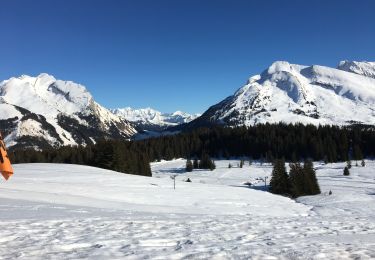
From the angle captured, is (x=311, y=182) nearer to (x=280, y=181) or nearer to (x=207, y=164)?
(x=280, y=181)

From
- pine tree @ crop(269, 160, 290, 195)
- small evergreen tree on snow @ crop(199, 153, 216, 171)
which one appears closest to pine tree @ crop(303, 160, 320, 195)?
pine tree @ crop(269, 160, 290, 195)

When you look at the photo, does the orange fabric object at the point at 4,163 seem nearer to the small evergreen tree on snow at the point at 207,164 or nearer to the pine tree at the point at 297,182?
the pine tree at the point at 297,182

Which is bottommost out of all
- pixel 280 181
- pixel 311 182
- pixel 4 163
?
pixel 311 182

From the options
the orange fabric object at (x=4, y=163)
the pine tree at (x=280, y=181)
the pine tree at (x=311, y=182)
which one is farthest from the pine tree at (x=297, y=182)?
the orange fabric object at (x=4, y=163)

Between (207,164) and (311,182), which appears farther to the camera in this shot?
(207,164)

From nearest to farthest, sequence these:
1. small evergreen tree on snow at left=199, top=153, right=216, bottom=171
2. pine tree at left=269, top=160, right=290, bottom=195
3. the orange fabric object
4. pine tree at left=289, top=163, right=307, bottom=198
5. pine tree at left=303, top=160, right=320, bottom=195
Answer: the orange fabric object
pine tree at left=289, top=163, right=307, bottom=198
pine tree at left=303, top=160, right=320, bottom=195
pine tree at left=269, top=160, right=290, bottom=195
small evergreen tree on snow at left=199, top=153, right=216, bottom=171

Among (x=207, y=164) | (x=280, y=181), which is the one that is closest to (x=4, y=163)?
(x=280, y=181)

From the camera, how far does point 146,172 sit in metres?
120

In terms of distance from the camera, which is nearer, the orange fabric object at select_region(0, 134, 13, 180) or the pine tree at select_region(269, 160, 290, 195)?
the orange fabric object at select_region(0, 134, 13, 180)

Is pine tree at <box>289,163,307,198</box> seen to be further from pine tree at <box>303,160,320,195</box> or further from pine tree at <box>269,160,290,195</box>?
pine tree at <box>269,160,290,195</box>

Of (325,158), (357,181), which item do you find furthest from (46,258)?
(325,158)

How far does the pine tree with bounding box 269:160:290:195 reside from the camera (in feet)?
281

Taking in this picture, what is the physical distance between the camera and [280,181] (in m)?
86.7

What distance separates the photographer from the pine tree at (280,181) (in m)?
85.5
